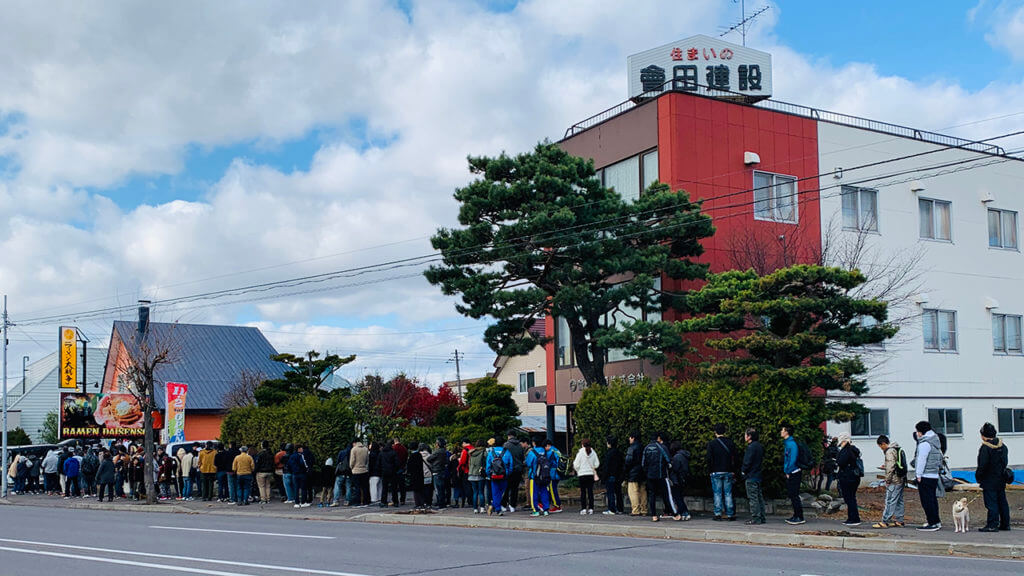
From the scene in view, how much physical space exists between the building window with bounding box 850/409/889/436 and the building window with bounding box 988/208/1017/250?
8120 mm

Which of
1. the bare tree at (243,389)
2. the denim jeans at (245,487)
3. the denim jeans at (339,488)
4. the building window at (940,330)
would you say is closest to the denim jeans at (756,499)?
the denim jeans at (339,488)

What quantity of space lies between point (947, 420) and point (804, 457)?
55.2 ft

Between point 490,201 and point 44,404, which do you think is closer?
point 490,201

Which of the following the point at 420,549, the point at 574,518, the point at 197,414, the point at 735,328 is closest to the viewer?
the point at 420,549

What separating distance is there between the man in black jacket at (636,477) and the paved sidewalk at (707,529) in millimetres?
509

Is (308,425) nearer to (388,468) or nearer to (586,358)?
(388,468)

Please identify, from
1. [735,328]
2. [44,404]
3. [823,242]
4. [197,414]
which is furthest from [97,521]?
[44,404]

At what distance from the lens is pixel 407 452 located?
23750 mm

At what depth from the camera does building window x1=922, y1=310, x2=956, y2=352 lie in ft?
103

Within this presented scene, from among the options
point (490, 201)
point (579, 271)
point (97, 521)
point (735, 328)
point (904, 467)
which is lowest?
point (97, 521)

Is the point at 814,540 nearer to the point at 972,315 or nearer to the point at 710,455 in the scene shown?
the point at 710,455

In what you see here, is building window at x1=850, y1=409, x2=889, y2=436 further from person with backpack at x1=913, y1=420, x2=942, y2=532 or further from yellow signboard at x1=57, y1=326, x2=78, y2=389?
yellow signboard at x1=57, y1=326, x2=78, y2=389

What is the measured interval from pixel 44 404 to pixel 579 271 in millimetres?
51362

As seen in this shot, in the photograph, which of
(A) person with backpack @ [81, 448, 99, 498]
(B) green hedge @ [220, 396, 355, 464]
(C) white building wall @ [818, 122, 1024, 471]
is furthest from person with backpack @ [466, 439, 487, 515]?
(A) person with backpack @ [81, 448, 99, 498]
